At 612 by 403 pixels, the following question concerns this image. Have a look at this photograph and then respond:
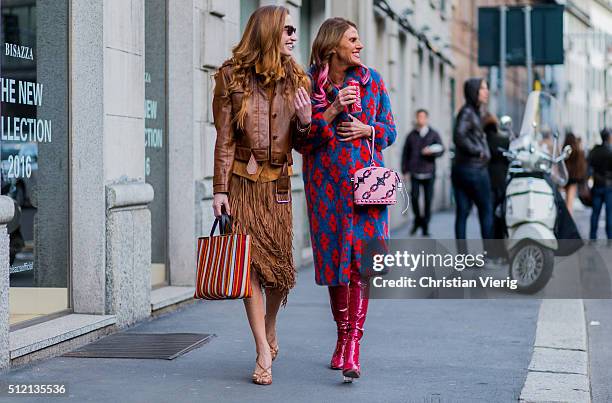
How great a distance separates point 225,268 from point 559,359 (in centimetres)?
223

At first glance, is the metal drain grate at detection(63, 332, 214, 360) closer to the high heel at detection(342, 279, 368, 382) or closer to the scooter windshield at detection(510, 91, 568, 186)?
the high heel at detection(342, 279, 368, 382)

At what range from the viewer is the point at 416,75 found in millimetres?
25844

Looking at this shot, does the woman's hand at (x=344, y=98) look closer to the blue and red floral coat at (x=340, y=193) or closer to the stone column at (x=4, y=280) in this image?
the blue and red floral coat at (x=340, y=193)

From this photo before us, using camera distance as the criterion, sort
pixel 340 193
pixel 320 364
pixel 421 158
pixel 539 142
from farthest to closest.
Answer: pixel 421 158 < pixel 539 142 < pixel 320 364 < pixel 340 193

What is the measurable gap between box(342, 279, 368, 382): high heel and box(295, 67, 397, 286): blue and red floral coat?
0.35ft

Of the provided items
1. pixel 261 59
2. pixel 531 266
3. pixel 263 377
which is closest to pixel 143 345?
pixel 263 377

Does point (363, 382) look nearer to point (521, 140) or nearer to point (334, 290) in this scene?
point (334, 290)

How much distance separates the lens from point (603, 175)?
18.1m

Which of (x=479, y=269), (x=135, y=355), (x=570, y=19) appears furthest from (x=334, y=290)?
(x=570, y=19)

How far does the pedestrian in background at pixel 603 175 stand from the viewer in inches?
706

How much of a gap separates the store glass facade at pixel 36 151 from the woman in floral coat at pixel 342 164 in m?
1.87

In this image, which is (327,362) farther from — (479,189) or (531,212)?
(479,189)

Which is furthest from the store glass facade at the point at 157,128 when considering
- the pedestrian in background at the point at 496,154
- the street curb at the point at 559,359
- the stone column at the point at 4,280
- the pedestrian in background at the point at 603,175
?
the pedestrian in background at the point at 603,175

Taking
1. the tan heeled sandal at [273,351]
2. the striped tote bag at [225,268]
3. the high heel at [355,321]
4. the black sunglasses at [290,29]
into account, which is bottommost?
the tan heeled sandal at [273,351]
